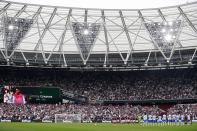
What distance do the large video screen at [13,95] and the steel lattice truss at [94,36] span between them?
15.6ft

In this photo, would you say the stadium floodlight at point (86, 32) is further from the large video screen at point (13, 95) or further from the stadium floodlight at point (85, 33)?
the large video screen at point (13, 95)

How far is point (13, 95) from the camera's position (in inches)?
2419

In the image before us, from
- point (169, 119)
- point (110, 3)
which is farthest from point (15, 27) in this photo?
point (169, 119)

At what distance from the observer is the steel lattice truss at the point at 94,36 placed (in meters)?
54.8

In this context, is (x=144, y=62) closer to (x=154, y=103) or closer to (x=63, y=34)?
(x=154, y=103)

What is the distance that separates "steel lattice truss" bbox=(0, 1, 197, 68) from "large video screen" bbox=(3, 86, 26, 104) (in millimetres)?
4751

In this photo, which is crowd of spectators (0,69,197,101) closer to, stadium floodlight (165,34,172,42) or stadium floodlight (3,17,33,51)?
stadium floodlight (165,34,172,42)

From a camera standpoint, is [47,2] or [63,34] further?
[63,34]

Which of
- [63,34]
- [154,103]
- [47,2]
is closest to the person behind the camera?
[47,2]

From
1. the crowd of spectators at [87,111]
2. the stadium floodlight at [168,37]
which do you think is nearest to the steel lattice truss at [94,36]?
the stadium floodlight at [168,37]

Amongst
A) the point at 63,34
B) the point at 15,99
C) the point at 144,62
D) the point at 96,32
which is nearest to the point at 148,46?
the point at 144,62

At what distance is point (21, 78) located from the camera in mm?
69312

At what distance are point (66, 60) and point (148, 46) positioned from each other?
1466cm

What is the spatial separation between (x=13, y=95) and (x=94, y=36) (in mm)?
16603
